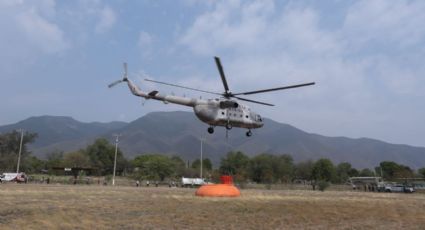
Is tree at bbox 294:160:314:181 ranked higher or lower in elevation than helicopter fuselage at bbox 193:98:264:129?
higher

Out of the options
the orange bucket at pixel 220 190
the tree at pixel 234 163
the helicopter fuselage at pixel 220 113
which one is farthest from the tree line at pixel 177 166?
the helicopter fuselage at pixel 220 113

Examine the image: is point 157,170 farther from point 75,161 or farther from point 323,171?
point 323,171

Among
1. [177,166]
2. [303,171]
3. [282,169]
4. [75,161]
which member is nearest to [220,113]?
[177,166]

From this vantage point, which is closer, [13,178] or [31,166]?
[13,178]

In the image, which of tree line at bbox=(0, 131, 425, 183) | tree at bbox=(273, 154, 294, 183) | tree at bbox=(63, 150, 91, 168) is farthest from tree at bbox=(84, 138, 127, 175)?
tree at bbox=(273, 154, 294, 183)

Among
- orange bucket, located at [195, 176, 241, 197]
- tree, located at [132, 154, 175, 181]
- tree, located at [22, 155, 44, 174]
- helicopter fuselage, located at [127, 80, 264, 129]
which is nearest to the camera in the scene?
helicopter fuselage, located at [127, 80, 264, 129]

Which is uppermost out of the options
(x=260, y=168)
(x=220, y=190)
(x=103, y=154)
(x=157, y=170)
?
(x=103, y=154)

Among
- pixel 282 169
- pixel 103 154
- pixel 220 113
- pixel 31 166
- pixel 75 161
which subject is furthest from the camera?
pixel 103 154

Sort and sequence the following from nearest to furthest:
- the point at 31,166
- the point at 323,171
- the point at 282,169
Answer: the point at 31,166
the point at 323,171
the point at 282,169

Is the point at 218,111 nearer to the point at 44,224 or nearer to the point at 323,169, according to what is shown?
the point at 44,224

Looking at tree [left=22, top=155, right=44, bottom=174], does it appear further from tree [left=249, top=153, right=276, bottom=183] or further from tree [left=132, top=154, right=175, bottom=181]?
tree [left=249, top=153, right=276, bottom=183]

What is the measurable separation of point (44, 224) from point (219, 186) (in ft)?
72.7

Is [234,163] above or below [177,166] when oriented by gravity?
above

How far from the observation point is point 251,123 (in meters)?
38.3
